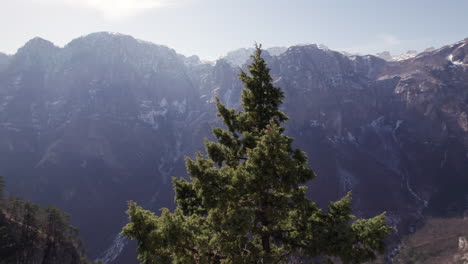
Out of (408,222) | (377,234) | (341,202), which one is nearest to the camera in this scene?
(377,234)

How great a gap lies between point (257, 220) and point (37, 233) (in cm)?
8529

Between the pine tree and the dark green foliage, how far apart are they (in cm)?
7498

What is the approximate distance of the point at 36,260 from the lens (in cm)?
7581

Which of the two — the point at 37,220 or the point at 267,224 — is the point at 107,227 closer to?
the point at 37,220

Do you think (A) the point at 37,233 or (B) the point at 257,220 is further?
(A) the point at 37,233

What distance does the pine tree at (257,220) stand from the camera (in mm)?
12547

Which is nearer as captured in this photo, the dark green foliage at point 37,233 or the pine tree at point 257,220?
the pine tree at point 257,220

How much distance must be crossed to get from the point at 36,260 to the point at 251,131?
84103mm

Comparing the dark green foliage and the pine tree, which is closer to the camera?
the pine tree

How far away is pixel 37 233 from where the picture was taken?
78562 millimetres

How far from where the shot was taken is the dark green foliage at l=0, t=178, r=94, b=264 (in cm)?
7375

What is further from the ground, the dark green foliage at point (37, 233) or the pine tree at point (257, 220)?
the pine tree at point (257, 220)

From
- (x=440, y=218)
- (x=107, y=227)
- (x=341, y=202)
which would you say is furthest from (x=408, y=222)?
(x=341, y=202)

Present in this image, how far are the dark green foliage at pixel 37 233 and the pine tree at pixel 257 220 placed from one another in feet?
246
